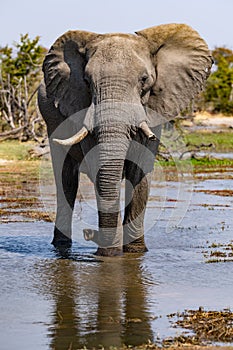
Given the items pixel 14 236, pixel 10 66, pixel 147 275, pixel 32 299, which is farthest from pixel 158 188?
pixel 10 66

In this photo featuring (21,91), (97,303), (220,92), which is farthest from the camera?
(220,92)

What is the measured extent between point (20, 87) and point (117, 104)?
20.1m

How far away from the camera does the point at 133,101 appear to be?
768cm

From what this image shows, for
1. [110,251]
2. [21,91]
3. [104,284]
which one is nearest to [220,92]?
[21,91]

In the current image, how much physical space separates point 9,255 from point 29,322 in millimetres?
2795

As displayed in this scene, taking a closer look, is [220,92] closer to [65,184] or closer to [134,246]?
[65,184]

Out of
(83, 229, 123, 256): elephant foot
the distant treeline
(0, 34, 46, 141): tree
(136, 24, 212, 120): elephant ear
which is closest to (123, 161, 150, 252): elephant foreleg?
(83, 229, 123, 256): elephant foot

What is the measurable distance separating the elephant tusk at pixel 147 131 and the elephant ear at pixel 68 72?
75cm

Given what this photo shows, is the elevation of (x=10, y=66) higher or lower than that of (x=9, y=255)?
lower

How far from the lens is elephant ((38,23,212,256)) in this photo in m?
7.57

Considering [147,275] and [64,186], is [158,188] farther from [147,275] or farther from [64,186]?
[147,275]

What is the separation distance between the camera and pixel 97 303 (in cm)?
629

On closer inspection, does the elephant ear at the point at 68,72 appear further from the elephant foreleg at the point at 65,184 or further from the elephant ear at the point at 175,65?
the elephant foreleg at the point at 65,184

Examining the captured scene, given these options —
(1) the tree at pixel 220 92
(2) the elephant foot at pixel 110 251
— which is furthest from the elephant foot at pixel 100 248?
(1) the tree at pixel 220 92
